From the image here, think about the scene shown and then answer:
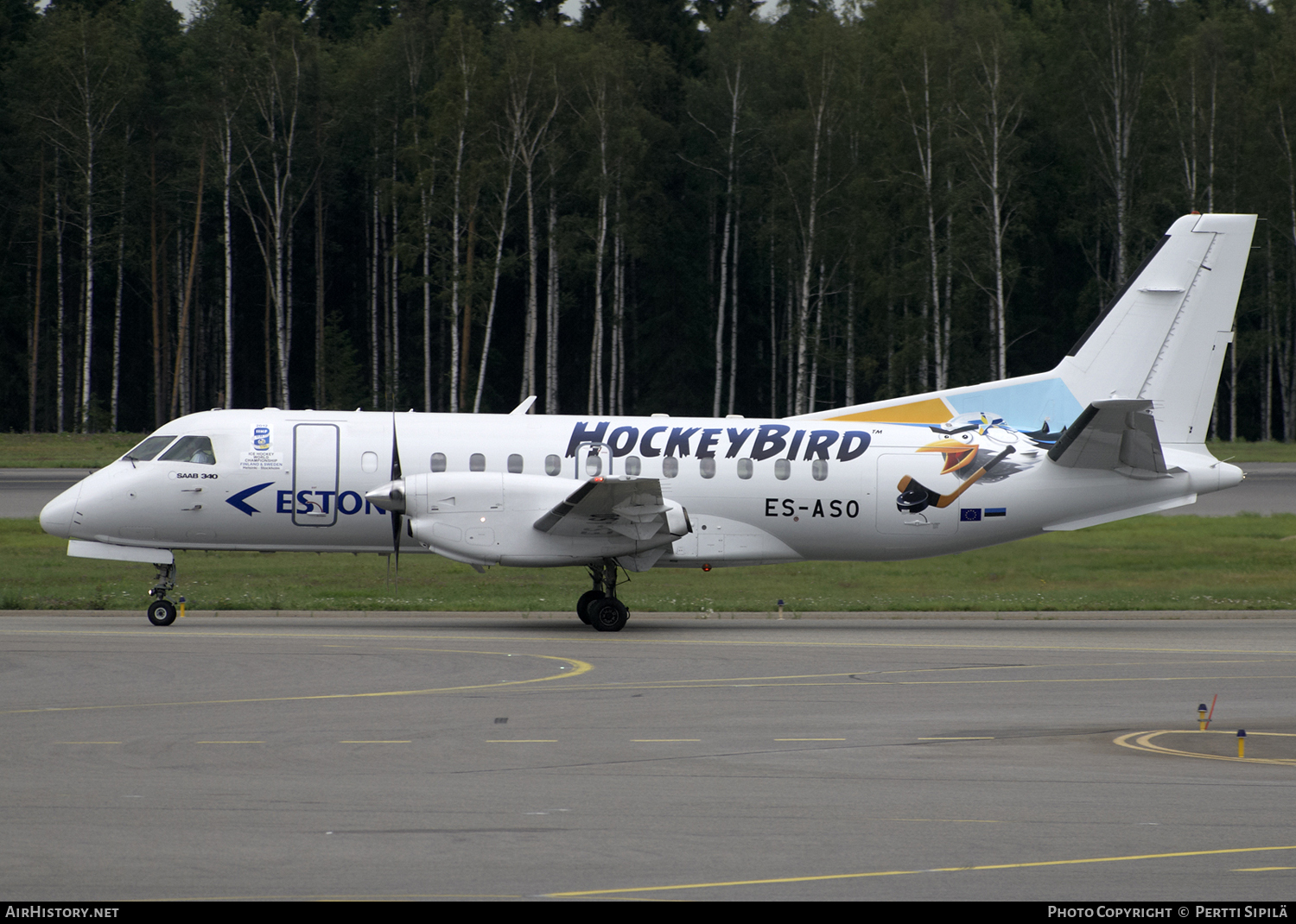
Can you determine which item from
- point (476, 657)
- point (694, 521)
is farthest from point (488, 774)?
point (694, 521)

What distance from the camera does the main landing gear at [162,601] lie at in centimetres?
2052

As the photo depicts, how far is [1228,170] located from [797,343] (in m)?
19.5

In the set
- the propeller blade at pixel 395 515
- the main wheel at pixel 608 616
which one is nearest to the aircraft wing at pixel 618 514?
the main wheel at pixel 608 616

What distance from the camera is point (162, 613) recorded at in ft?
67.5

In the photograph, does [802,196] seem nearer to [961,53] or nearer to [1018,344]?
[961,53]

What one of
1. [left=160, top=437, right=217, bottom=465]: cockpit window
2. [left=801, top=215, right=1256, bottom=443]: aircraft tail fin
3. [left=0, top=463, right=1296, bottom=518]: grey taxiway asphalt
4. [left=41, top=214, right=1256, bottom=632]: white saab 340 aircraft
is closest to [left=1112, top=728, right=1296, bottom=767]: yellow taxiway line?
[left=41, top=214, right=1256, bottom=632]: white saab 340 aircraft

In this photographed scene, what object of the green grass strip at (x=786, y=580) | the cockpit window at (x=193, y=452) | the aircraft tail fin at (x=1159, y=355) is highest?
the aircraft tail fin at (x=1159, y=355)

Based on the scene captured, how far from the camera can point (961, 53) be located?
177ft

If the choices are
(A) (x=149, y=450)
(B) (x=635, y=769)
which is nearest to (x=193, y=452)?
(A) (x=149, y=450)

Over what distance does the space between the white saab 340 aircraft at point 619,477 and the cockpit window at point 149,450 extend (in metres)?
0.04

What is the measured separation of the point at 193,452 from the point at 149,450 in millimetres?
796

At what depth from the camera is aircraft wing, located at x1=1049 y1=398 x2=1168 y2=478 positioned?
70.0 feet

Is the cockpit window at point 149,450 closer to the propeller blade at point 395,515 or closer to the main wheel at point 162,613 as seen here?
the main wheel at point 162,613

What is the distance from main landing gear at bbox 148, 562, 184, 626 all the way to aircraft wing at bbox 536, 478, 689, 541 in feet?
19.5
